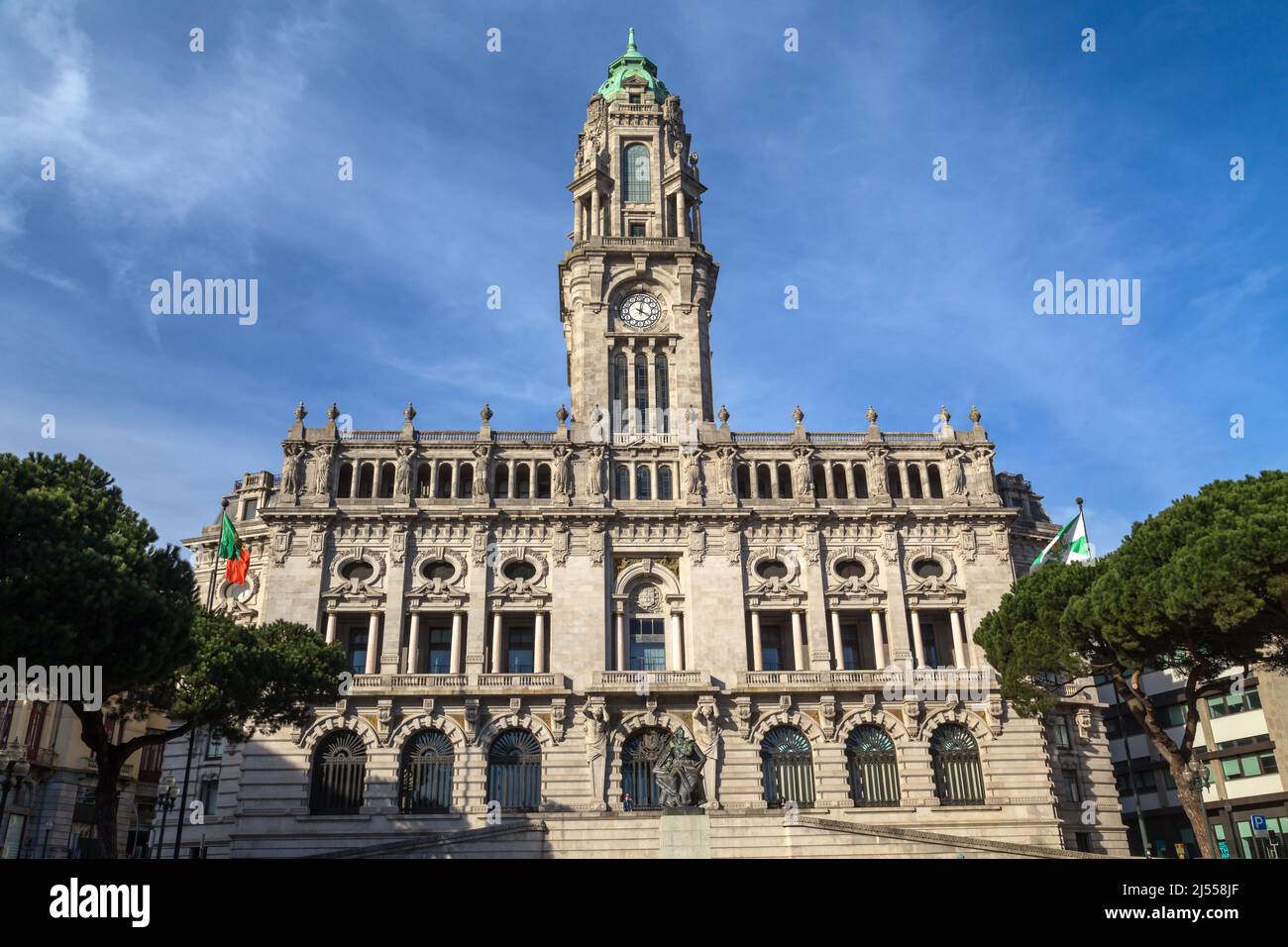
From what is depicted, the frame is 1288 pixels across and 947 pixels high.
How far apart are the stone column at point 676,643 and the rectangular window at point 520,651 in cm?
803

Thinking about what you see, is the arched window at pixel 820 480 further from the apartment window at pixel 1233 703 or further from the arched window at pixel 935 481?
the apartment window at pixel 1233 703

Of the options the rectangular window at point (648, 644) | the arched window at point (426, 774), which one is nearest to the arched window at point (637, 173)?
the rectangular window at point (648, 644)

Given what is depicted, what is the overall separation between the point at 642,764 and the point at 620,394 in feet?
76.1

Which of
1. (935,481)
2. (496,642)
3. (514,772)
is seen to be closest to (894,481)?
(935,481)

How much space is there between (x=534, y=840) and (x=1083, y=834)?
30782 mm

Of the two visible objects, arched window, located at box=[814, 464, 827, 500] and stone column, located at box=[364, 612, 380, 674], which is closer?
stone column, located at box=[364, 612, 380, 674]

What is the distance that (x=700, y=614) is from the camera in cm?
5431

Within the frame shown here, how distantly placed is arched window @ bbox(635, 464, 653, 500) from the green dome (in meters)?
30.8

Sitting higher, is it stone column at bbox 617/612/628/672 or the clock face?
the clock face

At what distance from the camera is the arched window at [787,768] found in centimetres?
5059

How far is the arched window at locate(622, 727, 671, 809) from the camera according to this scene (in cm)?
5031

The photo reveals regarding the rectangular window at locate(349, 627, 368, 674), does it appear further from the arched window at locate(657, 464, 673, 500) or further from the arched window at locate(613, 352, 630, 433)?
the arched window at locate(613, 352, 630, 433)

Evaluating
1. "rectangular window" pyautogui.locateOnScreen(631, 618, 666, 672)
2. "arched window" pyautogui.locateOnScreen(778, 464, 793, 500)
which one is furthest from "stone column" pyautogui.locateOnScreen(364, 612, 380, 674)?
"arched window" pyautogui.locateOnScreen(778, 464, 793, 500)

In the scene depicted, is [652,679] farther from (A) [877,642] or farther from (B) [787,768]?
(A) [877,642]
